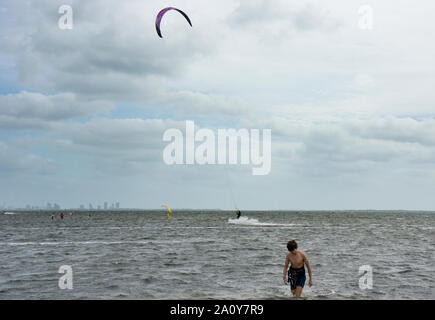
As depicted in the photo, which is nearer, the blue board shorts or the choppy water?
the blue board shorts

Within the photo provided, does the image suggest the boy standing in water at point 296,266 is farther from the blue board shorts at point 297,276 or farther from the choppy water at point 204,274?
the choppy water at point 204,274

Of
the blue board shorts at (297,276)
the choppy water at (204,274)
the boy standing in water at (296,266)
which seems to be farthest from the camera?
the choppy water at (204,274)

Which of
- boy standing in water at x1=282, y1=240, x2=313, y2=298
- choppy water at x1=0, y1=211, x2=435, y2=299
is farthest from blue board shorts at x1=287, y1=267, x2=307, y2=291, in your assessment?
choppy water at x1=0, y1=211, x2=435, y2=299

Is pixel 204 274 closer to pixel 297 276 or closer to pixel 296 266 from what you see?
pixel 297 276

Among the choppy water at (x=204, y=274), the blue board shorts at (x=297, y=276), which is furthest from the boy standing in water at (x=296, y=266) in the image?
the choppy water at (x=204, y=274)

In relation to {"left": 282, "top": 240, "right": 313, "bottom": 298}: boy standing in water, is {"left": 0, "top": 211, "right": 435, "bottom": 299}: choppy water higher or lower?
lower

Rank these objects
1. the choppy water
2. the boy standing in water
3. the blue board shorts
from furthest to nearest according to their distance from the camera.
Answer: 1. the choppy water
2. the blue board shorts
3. the boy standing in water

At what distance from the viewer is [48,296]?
56.8ft

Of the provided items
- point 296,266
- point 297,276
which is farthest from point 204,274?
point 296,266

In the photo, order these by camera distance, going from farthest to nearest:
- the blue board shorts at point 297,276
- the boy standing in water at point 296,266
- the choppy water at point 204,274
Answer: the choppy water at point 204,274, the blue board shorts at point 297,276, the boy standing in water at point 296,266

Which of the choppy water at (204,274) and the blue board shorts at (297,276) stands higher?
the blue board shorts at (297,276)

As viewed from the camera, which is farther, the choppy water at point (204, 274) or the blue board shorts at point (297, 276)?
the choppy water at point (204, 274)

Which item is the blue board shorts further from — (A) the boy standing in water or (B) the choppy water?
(B) the choppy water
